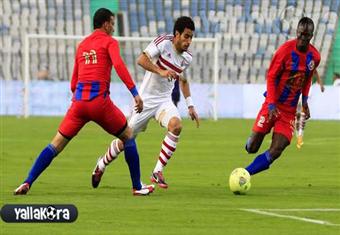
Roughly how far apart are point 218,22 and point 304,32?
119ft

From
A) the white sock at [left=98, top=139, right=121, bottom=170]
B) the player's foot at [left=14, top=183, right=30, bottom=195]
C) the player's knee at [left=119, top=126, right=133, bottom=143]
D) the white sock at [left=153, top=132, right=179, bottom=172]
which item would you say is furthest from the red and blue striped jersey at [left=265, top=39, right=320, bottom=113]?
the player's foot at [left=14, top=183, right=30, bottom=195]

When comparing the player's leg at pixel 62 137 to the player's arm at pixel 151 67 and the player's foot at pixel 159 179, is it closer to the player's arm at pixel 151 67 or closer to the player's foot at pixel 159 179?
the player's arm at pixel 151 67

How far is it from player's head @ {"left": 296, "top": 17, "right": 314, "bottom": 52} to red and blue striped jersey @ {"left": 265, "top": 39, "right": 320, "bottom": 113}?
11 cm

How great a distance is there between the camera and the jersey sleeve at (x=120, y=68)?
13445 millimetres

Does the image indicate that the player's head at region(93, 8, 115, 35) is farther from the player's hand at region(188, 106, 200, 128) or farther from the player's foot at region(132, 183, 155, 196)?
the player's hand at region(188, 106, 200, 128)

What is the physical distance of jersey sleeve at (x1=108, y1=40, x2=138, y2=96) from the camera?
13.4 m

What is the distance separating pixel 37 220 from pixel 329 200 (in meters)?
4.68

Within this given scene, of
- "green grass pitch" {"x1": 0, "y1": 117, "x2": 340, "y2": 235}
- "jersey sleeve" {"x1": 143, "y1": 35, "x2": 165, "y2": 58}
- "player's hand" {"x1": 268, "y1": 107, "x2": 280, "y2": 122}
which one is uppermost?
"jersey sleeve" {"x1": 143, "y1": 35, "x2": 165, "y2": 58}

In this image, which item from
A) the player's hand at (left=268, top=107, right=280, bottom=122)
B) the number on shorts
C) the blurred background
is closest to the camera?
the player's hand at (left=268, top=107, right=280, bottom=122)

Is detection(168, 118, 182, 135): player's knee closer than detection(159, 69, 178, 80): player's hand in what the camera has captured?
No

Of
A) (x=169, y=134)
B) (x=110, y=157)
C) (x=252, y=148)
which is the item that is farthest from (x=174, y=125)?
(x=252, y=148)

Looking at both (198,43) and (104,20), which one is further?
(198,43)

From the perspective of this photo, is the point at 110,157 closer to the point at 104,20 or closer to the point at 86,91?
the point at 86,91

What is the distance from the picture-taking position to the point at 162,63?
15.6m
